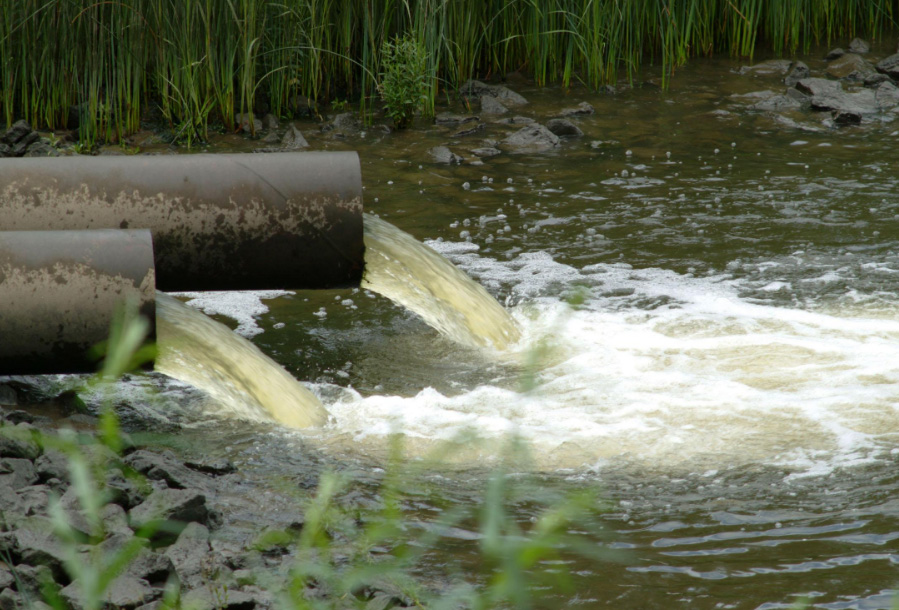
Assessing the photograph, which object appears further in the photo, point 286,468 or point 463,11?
point 463,11

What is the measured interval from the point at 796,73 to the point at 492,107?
3.03 m

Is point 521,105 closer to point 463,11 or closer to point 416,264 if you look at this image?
point 463,11

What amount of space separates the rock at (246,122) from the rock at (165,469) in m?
5.27

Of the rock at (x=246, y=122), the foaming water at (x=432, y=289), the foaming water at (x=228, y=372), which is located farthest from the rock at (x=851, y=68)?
the foaming water at (x=228, y=372)

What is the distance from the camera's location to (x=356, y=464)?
141 inches

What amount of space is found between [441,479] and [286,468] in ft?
1.77

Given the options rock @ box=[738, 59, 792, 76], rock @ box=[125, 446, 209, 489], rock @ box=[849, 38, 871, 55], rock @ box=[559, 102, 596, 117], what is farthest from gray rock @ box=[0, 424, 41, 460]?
rock @ box=[849, 38, 871, 55]

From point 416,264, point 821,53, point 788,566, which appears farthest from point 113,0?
point 821,53

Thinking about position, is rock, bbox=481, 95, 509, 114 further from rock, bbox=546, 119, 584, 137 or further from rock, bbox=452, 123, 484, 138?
rock, bbox=546, 119, 584, 137

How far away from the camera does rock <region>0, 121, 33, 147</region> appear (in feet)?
23.9

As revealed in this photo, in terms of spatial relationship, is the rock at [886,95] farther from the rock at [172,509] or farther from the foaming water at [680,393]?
the rock at [172,509]

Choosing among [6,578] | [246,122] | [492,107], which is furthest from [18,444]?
[492,107]

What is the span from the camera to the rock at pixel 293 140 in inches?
314

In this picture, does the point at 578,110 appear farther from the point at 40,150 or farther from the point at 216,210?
the point at 216,210
